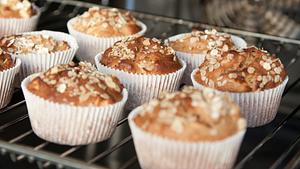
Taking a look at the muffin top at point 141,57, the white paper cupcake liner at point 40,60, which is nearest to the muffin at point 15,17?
the white paper cupcake liner at point 40,60

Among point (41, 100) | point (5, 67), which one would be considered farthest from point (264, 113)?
point (5, 67)

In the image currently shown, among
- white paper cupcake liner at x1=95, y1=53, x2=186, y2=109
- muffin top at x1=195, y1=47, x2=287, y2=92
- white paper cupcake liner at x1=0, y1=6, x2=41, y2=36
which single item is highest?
muffin top at x1=195, y1=47, x2=287, y2=92

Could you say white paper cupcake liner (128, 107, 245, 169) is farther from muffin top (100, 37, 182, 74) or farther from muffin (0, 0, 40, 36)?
muffin (0, 0, 40, 36)

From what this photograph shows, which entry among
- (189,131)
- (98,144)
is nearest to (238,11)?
(98,144)

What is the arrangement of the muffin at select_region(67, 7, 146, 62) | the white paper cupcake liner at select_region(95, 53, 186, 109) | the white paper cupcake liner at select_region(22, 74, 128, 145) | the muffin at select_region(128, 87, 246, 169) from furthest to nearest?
the muffin at select_region(67, 7, 146, 62), the white paper cupcake liner at select_region(95, 53, 186, 109), the white paper cupcake liner at select_region(22, 74, 128, 145), the muffin at select_region(128, 87, 246, 169)

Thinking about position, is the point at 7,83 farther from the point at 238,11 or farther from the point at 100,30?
the point at 238,11

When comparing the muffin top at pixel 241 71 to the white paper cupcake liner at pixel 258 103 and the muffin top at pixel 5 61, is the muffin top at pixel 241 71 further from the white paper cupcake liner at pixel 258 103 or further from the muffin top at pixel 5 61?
the muffin top at pixel 5 61

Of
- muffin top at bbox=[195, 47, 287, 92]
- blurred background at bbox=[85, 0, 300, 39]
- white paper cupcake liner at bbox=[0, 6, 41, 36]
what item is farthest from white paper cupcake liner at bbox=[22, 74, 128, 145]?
blurred background at bbox=[85, 0, 300, 39]
